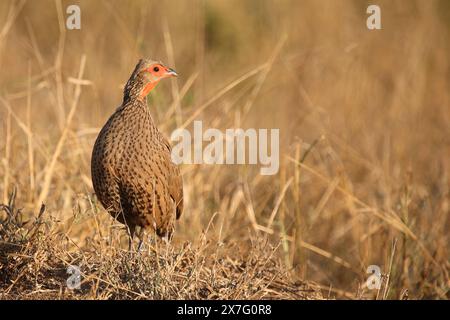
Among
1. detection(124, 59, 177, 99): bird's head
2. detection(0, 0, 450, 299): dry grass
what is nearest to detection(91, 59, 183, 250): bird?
detection(124, 59, 177, 99): bird's head

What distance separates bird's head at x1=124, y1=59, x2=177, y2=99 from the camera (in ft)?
16.1

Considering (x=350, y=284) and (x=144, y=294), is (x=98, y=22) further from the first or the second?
(x=144, y=294)

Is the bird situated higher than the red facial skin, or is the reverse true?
Answer: the red facial skin

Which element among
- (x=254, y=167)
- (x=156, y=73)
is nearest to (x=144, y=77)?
(x=156, y=73)

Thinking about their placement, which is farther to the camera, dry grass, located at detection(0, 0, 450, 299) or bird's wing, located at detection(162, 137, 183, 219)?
bird's wing, located at detection(162, 137, 183, 219)

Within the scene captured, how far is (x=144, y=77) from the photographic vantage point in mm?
4918

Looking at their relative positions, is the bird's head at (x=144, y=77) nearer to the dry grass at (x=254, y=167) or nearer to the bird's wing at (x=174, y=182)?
the bird's wing at (x=174, y=182)

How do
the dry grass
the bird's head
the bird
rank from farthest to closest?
the bird's head
the bird
the dry grass

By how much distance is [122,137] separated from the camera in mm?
4625

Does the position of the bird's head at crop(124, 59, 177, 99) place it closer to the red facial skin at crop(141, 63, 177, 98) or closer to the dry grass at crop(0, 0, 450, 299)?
the red facial skin at crop(141, 63, 177, 98)

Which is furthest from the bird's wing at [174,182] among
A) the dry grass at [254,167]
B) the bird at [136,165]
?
the dry grass at [254,167]

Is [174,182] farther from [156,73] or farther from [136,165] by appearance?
[156,73]

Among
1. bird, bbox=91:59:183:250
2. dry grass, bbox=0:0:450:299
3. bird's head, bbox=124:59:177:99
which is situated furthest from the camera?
bird's head, bbox=124:59:177:99
